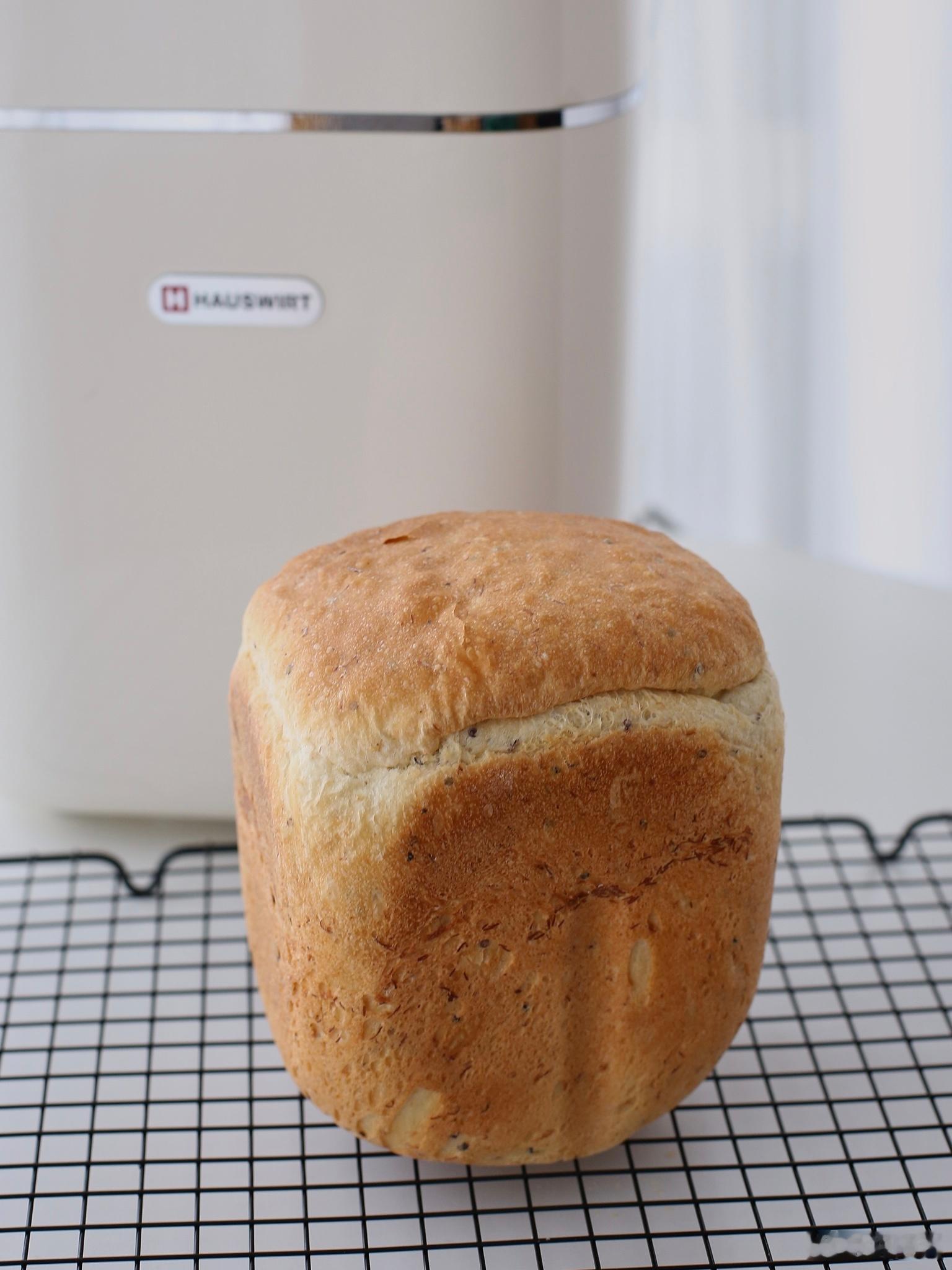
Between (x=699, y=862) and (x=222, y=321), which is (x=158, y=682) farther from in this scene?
(x=699, y=862)

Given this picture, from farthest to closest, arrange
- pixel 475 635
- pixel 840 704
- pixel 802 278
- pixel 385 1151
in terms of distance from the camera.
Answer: pixel 802 278 < pixel 840 704 < pixel 385 1151 < pixel 475 635

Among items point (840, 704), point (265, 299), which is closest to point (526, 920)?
point (265, 299)

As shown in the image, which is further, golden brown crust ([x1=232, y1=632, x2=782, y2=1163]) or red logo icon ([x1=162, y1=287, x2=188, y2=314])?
red logo icon ([x1=162, y1=287, x2=188, y2=314])

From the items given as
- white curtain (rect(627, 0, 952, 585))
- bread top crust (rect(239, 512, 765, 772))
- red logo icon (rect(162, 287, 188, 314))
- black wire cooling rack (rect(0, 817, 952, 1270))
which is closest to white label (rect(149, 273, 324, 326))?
red logo icon (rect(162, 287, 188, 314))

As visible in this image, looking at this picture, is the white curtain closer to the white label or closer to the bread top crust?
the white label

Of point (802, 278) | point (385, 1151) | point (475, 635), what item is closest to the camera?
point (475, 635)

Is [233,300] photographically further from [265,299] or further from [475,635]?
[475,635]

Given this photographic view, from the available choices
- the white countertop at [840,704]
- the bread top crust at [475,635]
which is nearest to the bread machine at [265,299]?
the white countertop at [840,704]
